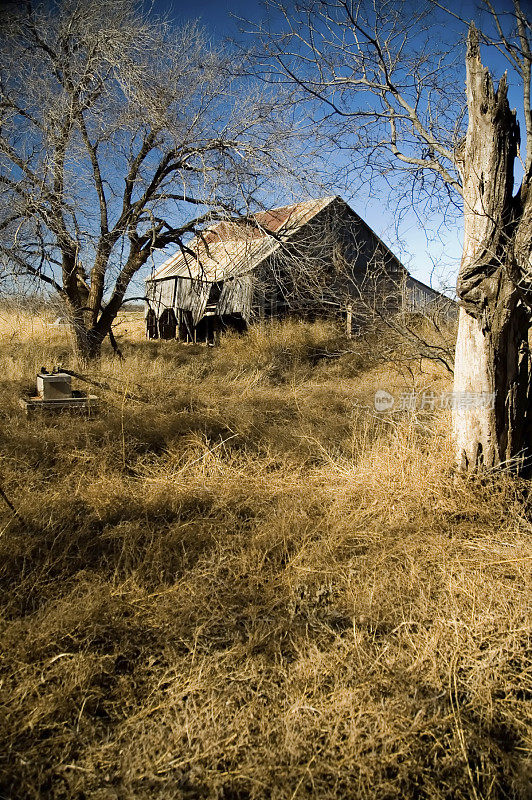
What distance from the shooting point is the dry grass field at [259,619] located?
209cm

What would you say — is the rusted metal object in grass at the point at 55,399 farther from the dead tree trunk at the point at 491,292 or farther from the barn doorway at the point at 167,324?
the barn doorway at the point at 167,324

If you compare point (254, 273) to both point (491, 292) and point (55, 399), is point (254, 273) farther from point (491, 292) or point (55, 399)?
point (491, 292)

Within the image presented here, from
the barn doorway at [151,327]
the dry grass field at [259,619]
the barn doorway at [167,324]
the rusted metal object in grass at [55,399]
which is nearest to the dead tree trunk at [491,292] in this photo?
the dry grass field at [259,619]

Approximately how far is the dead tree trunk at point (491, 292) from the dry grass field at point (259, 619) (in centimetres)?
32

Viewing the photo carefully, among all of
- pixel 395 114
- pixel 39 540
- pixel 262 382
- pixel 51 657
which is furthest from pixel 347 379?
pixel 51 657

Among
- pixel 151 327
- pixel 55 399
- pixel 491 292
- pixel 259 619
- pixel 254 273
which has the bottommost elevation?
pixel 259 619

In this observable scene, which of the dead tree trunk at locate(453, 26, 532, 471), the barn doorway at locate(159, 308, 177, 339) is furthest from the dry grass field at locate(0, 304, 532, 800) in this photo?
the barn doorway at locate(159, 308, 177, 339)

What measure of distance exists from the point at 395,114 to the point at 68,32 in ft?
27.6

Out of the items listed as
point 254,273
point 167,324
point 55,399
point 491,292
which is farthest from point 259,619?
point 167,324

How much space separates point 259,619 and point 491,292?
9.32 ft

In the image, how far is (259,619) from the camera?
297 cm

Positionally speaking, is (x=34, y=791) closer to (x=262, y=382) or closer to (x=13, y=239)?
(x=262, y=382)

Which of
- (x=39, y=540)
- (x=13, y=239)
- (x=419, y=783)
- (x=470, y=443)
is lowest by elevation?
(x=419, y=783)

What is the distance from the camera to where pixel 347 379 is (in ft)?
36.4
